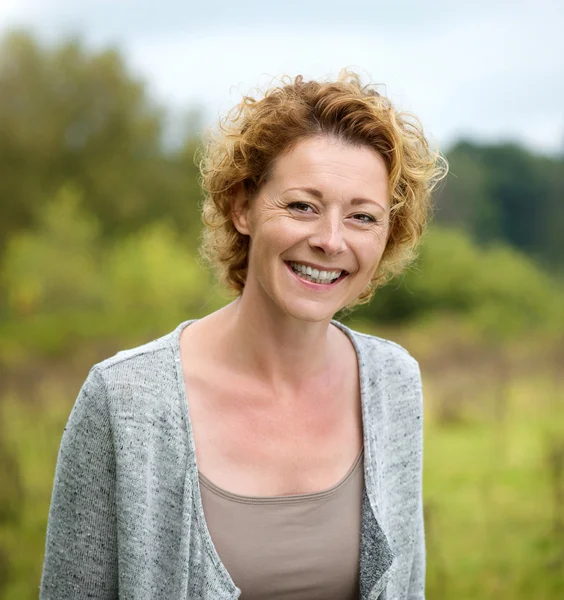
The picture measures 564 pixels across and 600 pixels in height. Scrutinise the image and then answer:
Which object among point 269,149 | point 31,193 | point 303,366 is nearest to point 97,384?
point 303,366

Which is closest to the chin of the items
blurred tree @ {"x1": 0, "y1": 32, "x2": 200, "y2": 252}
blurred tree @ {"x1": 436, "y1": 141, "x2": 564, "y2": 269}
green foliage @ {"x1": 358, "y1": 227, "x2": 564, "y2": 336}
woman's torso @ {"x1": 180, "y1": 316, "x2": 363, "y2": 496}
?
woman's torso @ {"x1": 180, "y1": 316, "x2": 363, "y2": 496}

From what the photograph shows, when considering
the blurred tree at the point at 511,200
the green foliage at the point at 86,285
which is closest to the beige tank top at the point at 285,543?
the green foliage at the point at 86,285

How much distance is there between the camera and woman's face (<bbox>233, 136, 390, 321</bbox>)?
139 centimetres

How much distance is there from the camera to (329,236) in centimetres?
138

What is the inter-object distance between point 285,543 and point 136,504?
287 millimetres

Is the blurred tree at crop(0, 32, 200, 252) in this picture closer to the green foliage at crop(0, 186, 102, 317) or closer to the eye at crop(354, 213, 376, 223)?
the green foliage at crop(0, 186, 102, 317)

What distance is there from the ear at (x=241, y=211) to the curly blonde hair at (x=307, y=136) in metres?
0.01

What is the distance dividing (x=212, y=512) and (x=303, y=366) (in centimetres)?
36

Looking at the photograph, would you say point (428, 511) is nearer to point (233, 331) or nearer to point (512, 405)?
point (233, 331)

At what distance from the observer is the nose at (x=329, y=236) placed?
1379 mm

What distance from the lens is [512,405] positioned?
15.8 ft

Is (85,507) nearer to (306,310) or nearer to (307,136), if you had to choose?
(306,310)

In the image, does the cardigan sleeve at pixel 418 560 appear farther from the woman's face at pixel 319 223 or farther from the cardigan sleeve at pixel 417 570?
the woman's face at pixel 319 223

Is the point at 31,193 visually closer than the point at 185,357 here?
No
